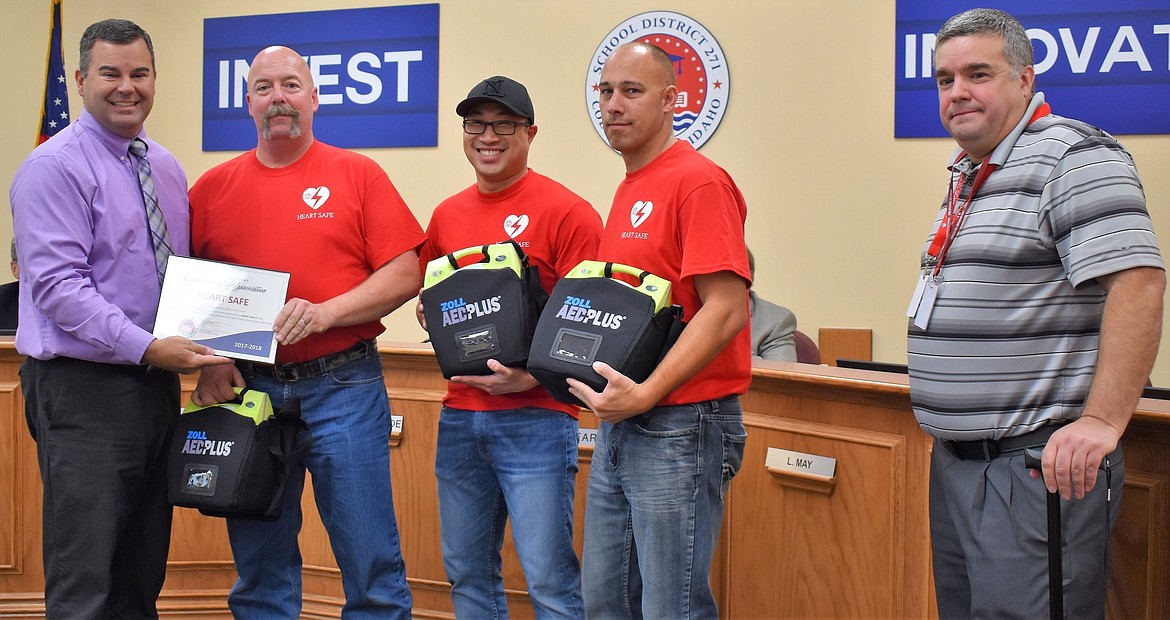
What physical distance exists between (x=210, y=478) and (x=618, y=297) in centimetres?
96

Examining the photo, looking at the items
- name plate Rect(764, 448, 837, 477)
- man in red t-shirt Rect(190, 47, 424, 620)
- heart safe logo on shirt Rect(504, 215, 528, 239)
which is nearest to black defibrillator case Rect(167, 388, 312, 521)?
man in red t-shirt Rect(190, 47, 424, 620)

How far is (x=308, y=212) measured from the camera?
7.15 feet

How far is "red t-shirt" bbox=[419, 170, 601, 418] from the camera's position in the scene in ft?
7.05

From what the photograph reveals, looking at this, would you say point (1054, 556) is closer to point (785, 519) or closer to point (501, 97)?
point (785, 519)

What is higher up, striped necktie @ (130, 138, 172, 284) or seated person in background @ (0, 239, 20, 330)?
striped necktie @ (130, 138, 172, 284)

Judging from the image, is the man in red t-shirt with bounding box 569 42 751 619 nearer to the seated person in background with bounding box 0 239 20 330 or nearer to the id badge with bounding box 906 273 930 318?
the id badge with bounding box 906 273 930 318

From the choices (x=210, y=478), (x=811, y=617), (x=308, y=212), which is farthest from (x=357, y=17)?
(x=811, y=617)

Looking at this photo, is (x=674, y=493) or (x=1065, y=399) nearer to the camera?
(x=1065, y=399)

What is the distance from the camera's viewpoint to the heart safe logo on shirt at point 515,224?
218cm

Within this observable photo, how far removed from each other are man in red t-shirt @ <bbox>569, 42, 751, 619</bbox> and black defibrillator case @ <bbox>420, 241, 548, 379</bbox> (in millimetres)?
196

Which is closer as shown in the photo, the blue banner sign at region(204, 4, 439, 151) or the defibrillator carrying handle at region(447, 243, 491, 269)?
the defibrillator carrying handle at region(447, 243, 491, 269)

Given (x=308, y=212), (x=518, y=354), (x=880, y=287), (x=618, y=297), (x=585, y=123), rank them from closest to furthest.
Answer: (x=618, y=297)
(x=518, y=354)
(x=308, y=212)
(x=880, y=287)
(x=585, y=123)

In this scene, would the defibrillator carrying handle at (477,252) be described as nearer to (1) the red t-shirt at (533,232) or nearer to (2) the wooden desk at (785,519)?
(1) the red t-shirt at (533,232)

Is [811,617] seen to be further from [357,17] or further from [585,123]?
[357,17]
